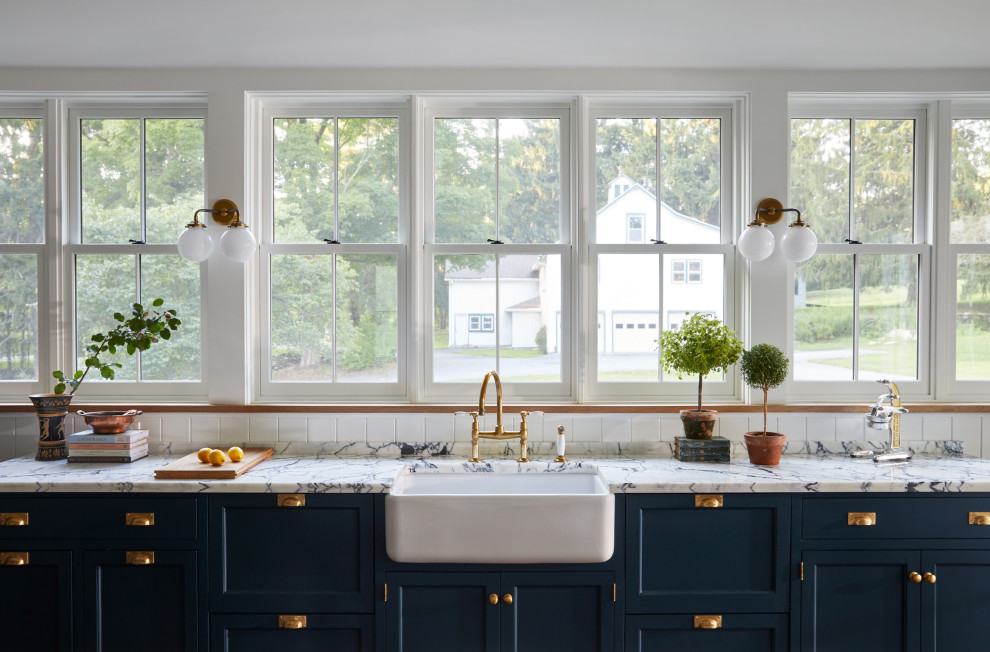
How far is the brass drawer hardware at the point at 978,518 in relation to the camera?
2367 millimetres

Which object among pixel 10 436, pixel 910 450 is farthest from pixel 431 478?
pixel 910 450

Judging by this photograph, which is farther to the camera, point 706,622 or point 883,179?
point 883,179

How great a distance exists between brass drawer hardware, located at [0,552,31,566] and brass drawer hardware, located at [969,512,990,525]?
360 cm

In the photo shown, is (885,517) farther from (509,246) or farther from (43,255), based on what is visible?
(43,255)

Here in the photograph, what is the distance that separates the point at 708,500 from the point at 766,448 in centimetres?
46

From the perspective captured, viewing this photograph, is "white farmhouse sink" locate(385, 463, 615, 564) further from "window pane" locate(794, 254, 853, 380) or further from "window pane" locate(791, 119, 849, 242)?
"window pane" locate(791, 119, 849, 242)

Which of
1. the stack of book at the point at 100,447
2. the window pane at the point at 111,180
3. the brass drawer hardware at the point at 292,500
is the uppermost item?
the window pane at the point at 111,180

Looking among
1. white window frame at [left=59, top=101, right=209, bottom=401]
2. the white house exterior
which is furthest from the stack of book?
the white house exterior

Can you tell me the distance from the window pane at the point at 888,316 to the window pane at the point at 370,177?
2.35 metres

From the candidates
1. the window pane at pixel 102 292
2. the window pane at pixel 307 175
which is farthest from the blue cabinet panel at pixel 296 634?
the window pane at pixel 307 175

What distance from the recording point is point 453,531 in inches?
89.4

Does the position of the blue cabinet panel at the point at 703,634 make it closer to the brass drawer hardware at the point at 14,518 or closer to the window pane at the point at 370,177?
the window pane at the point at 370,177

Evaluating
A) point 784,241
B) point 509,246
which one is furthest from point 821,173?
point 509,246

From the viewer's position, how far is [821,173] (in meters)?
3.07
